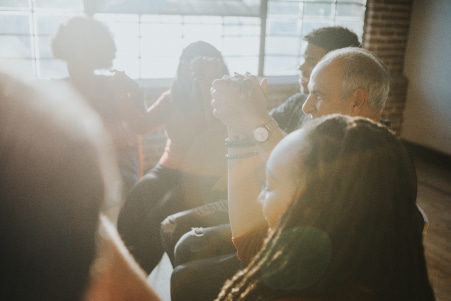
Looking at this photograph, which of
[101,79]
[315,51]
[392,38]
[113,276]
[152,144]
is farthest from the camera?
[392,38]

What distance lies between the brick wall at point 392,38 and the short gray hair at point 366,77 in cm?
369

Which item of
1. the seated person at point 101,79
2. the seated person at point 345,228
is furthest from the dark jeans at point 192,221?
the seated person at point 345,228

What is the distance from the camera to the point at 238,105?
4.67 ft

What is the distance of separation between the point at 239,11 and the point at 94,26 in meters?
2.39

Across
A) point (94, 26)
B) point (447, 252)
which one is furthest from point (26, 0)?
point (447, 252)

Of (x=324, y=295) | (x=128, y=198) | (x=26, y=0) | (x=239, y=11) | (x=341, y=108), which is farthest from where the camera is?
(x=239, y=11)

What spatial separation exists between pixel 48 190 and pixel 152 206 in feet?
5.88

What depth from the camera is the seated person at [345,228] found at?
32.6 inches

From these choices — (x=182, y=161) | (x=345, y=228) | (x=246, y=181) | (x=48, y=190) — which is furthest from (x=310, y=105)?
(x=48, y=190)

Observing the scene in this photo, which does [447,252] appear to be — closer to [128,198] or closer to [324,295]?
[128,198]

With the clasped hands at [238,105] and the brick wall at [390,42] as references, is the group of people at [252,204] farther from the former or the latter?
the brick wall at [390,42]

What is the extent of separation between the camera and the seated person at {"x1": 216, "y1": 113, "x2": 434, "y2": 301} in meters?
0.83

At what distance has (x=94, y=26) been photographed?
250 cm

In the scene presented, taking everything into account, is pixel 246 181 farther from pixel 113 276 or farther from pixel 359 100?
pixel 113 276
